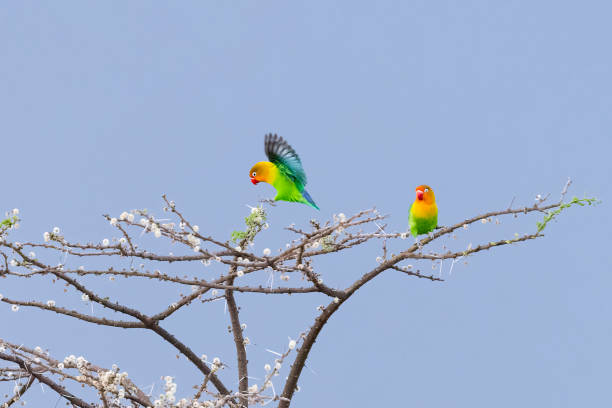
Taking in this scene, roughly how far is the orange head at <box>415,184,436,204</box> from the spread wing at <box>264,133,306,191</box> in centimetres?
113

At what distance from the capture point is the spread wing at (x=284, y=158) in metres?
7.11

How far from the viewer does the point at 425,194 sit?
6.59 metres

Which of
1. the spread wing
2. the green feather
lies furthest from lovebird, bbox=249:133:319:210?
the green feather

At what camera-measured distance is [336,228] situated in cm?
574

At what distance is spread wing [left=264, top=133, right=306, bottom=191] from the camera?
7.11 meters

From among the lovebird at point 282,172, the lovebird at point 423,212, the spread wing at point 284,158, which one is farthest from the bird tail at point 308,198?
the lovebird at point 423,212

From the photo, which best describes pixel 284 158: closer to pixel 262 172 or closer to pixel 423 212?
pixel 262 172

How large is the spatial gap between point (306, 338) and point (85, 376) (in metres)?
1.85

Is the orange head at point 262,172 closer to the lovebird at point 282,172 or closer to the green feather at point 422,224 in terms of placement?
the lovebird at point 282,172

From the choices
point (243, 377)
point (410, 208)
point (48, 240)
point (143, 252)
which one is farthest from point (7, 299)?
point (410, 208)

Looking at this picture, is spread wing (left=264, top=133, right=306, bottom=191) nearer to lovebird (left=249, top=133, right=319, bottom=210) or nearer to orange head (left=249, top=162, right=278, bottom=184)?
lovebird (left=249, top=133, right=319, bottom=210)

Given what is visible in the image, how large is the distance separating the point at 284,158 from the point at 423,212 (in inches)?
55.1

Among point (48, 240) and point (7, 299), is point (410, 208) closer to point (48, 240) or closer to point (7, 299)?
point (48, 240)

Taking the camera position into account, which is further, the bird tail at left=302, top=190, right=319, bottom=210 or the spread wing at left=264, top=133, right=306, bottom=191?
the bird tail at left=302, top=190, right=319, bottom=210
